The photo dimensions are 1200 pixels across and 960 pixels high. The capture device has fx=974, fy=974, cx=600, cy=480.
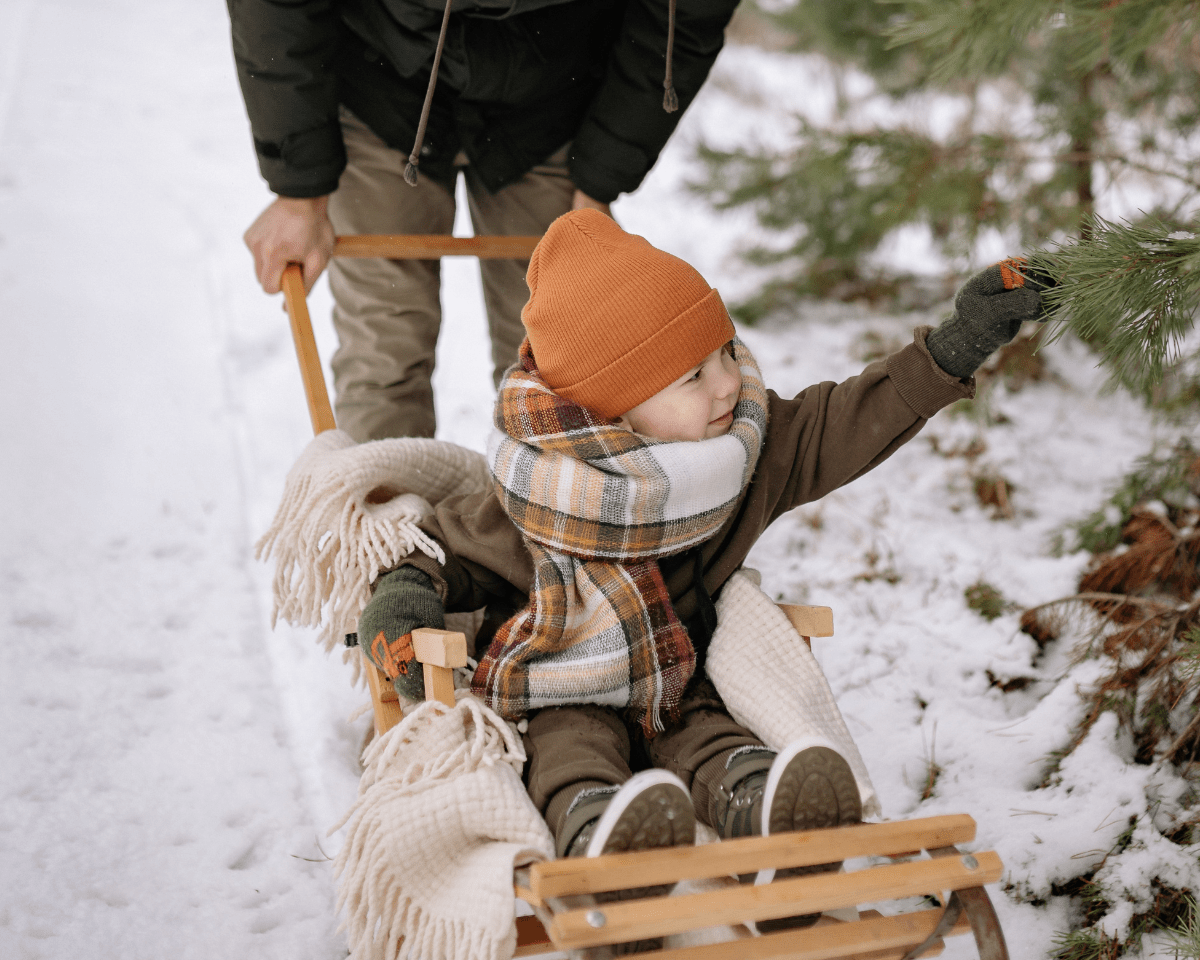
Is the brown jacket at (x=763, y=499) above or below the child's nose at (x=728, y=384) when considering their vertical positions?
below

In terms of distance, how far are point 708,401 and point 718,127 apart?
4891 mm

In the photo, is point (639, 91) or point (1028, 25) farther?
point (639, 91)

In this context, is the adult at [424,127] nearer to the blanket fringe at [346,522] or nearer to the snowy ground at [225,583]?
the blanket fringe at [346,522]

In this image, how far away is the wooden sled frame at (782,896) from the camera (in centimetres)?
98

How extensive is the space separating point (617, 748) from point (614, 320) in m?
0.60

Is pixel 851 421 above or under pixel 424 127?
under

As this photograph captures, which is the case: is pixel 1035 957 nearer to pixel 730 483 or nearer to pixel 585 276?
pixel 730 483

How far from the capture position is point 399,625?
1.33m

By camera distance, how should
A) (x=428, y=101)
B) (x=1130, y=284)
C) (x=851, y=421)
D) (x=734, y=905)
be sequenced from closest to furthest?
(x=734, y=905) < (x=1130, y=284) < (x=851, y=421) < (x=428, y=101)

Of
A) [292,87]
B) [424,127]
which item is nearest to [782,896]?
[424,127]

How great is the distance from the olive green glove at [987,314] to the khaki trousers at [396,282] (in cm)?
99

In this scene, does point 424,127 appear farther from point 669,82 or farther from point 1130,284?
point 1130,284

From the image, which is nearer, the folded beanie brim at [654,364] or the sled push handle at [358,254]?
the folded beanie brim at [654,364]

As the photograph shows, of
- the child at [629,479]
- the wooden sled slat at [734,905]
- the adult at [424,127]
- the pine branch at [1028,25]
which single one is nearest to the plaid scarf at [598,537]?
the child at [629,479]
